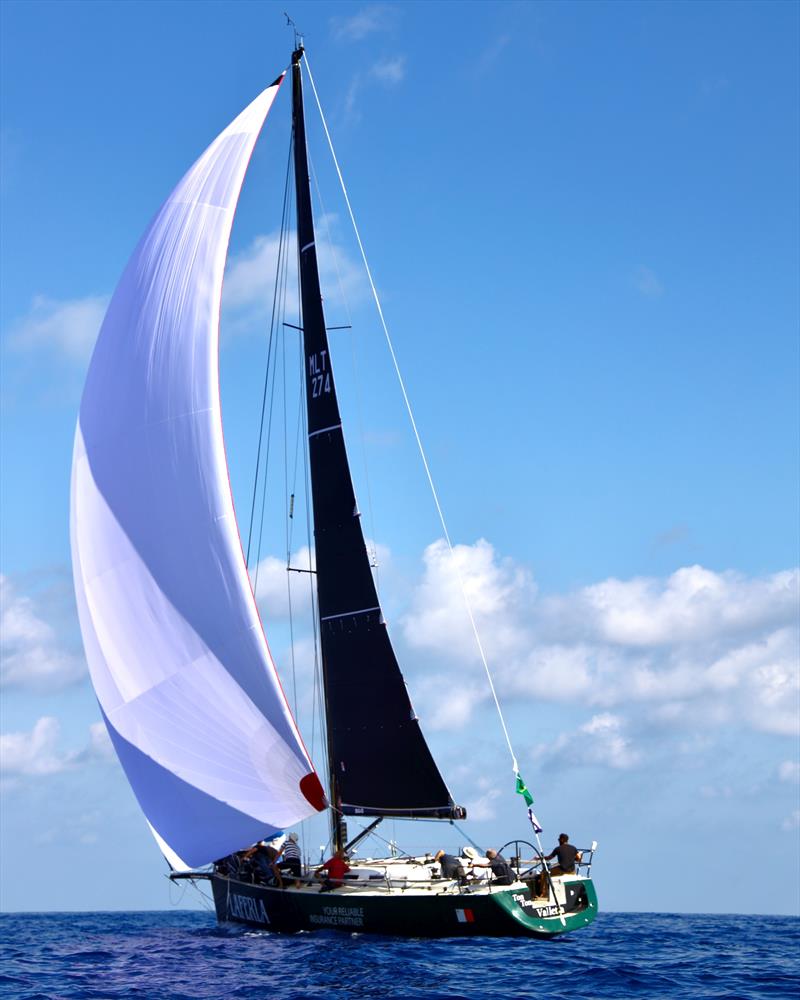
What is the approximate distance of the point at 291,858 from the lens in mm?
23250

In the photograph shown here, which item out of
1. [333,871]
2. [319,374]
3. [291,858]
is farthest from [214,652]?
[319,374]

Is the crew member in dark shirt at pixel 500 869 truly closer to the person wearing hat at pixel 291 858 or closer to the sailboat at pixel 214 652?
the sailboat at pixel 214 652

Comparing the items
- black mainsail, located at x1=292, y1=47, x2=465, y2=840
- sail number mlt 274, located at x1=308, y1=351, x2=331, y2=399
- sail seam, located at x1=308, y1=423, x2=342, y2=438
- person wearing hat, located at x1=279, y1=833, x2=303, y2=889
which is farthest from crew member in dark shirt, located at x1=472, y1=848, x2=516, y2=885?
sail number mlt 274, located at x1=308, y1=351, x2=331, y2=399

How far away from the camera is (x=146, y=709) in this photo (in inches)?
776

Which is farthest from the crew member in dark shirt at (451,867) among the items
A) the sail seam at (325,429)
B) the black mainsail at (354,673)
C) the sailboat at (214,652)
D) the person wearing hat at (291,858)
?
the sail seam at (325,429)

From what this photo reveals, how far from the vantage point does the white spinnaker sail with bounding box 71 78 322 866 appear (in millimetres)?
19234

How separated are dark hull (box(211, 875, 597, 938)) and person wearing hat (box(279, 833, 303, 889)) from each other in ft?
2.87

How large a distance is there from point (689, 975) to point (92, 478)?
13.6 m

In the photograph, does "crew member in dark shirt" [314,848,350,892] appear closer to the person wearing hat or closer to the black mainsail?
the person wearing hat

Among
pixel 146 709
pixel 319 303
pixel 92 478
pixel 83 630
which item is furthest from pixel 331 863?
pixel 319 303

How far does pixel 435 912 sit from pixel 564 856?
10.2 ft

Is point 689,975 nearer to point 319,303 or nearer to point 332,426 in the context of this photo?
point 332,426

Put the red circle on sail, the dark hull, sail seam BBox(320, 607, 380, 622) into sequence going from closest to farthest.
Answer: the dark hull → the red circle on sail → sail seam BBox(320, 607, 380, 622)

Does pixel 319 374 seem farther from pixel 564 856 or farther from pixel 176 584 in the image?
pixel 564 856
